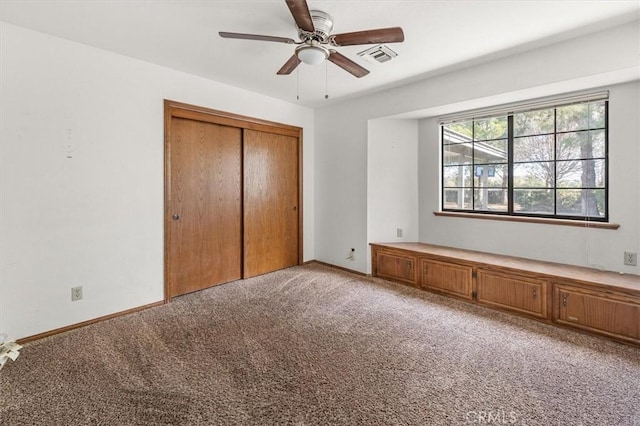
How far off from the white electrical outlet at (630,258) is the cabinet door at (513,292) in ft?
2.53

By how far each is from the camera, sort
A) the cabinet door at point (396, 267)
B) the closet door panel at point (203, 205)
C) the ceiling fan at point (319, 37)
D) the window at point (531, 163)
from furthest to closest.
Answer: the cabinet door at point (396, 267), the closet door panel at point (203, 205), the window at point (531, 163), the ceiling fan at point (319, 37)

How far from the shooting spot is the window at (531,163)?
3.01 m

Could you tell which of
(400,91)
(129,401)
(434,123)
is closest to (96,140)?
(129,401)

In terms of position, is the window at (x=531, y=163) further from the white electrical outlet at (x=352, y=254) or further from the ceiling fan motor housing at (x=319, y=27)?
the ceiling fan motor housing at (x=319, y=27)

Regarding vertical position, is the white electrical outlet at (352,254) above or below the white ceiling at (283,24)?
below

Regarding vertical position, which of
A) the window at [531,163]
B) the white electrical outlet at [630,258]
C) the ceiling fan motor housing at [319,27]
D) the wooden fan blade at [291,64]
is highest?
the ceiling fan motor housing at [319,27]

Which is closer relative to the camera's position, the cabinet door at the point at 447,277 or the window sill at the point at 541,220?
the window sill at the point at 541,220

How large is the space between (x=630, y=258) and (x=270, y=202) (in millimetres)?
3862

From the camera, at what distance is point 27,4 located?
2107 millimetres

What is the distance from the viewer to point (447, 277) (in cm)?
346

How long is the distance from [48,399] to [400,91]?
411 cm

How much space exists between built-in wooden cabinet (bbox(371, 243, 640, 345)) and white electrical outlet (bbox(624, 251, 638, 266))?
135mm

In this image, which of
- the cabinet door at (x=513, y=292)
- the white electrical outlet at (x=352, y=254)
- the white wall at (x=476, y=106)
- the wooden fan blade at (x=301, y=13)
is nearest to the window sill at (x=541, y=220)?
the white wall at (x=476, y=106)

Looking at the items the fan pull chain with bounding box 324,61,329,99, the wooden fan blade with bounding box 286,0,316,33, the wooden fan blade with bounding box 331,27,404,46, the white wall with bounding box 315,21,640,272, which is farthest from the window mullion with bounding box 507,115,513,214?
the wooden fan blade with bounding box 286,0,316,33
